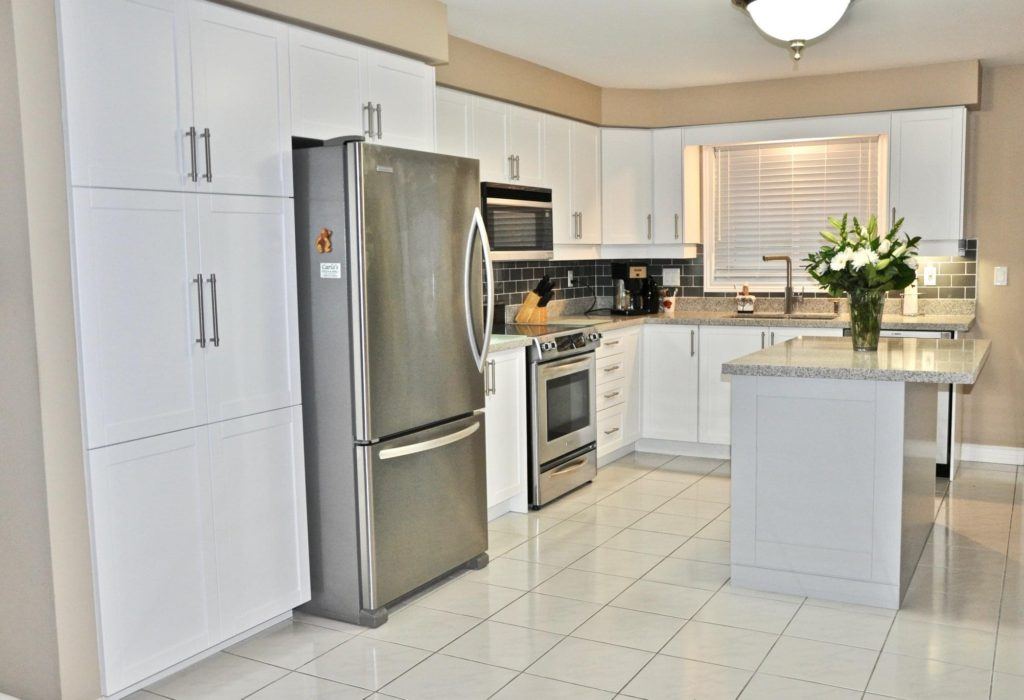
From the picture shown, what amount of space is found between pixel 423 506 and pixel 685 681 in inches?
48.5

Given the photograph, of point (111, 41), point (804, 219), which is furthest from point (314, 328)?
point (804, 219)

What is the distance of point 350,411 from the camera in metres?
3.32

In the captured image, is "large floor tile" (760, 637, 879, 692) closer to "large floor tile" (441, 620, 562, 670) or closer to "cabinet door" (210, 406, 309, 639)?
"large floor tile" (441, 620, 562, 670)

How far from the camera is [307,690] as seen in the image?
2.88 meters

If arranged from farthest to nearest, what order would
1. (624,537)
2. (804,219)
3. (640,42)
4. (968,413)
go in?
(804,219) → (968,413) → (640,42) → (624,537)

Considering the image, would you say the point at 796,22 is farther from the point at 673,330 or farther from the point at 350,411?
the point at 673,330

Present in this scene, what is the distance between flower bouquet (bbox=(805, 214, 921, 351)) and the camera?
3658 millimetres

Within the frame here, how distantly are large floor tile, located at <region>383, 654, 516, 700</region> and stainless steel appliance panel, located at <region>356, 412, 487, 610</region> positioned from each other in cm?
44

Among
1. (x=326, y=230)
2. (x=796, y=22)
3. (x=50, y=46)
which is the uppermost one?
(x=796, y=22)

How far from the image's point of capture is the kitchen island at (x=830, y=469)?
3404 mm

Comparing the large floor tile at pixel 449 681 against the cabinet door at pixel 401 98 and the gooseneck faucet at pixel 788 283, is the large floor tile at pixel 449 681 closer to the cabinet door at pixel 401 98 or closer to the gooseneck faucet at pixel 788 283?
the cabinet door at pixel 401 98

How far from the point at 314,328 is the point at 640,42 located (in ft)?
8.27

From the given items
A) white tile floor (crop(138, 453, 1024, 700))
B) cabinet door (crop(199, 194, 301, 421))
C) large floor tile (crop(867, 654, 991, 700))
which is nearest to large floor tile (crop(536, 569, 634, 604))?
white tile floor (crop(138, 453, 1024, 700))

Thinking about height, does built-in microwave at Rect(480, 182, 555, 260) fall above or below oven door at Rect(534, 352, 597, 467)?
above
